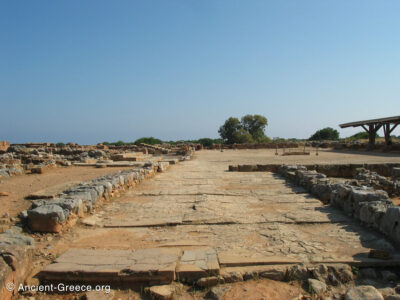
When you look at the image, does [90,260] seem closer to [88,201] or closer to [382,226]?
[88,201]

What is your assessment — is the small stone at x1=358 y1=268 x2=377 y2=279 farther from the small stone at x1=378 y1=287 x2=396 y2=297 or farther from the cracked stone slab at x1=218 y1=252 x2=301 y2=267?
the cracked stone slab at x1=218 y1=252 x2=301 y2=267

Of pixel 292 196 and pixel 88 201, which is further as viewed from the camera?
pixel 292 196

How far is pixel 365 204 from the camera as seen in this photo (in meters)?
4.07

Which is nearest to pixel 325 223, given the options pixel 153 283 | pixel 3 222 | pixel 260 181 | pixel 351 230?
pixel 351 230

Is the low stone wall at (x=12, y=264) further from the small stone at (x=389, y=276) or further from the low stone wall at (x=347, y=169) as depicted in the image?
the low stone wall at (x=347, y=169)

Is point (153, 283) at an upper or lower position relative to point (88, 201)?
lower

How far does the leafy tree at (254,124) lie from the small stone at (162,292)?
5190 cm

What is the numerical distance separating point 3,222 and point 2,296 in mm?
2156

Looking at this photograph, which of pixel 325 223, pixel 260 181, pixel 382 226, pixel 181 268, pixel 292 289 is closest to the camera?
pixel 292 289

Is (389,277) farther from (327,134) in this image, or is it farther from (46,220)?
(327,134)

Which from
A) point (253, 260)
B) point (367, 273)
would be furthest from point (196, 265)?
point (367, 273)

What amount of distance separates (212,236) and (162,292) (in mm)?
1386

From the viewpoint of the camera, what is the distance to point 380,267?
9.37 ft

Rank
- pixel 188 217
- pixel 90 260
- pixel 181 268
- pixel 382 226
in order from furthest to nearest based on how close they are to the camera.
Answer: pixel 188 217, pixel 382 226, pixel 90 260, pixel 181 268
